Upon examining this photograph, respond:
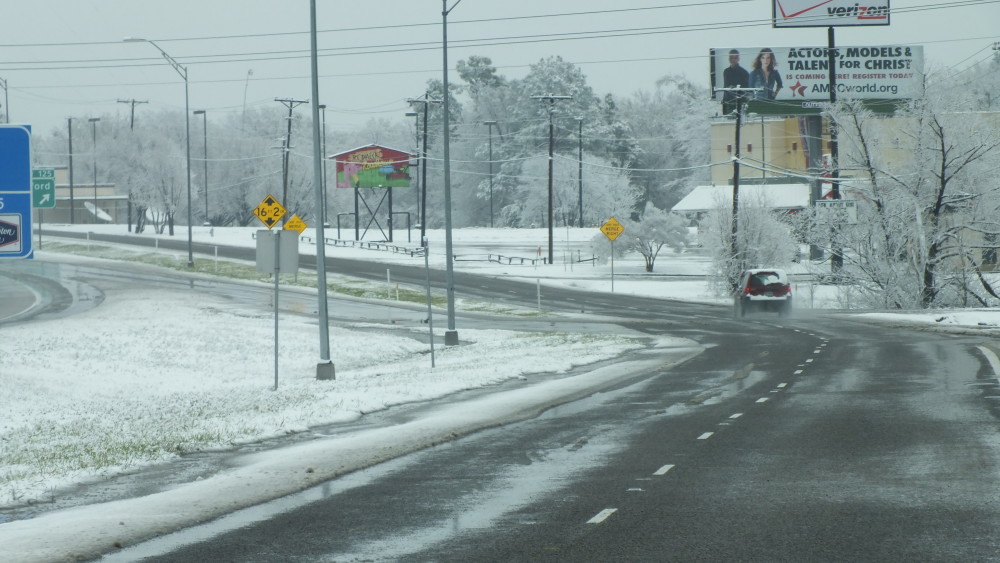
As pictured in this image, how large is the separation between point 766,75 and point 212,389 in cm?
5535

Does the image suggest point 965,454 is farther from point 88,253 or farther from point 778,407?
point 88,253

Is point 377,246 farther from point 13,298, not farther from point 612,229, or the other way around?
point 13,298

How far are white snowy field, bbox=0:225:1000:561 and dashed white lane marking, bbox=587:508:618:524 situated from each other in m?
3.00

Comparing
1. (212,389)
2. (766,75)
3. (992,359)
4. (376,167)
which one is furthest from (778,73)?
(212,389)

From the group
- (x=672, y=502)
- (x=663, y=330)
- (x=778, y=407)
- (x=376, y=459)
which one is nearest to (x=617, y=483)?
(x=672, y=502)

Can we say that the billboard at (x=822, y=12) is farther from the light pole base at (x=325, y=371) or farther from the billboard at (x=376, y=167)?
the light pole base at (x=325, y=371)

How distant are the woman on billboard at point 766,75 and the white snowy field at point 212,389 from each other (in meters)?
31.9

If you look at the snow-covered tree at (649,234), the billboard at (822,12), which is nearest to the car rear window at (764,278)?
the billboard at (822,12)

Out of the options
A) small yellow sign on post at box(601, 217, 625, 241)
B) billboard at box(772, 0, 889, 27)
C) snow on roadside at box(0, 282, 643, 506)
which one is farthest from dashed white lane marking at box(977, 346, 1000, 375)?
billboard at box(772, 0, 889, 27)

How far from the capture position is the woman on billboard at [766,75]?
72.8 meters

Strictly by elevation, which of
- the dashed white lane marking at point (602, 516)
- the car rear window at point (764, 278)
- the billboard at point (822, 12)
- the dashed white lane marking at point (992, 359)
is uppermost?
the billboard at point (822, 12)

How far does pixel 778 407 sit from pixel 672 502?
7.64m

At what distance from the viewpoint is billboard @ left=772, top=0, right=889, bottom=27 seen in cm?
6175

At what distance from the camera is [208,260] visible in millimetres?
74125
